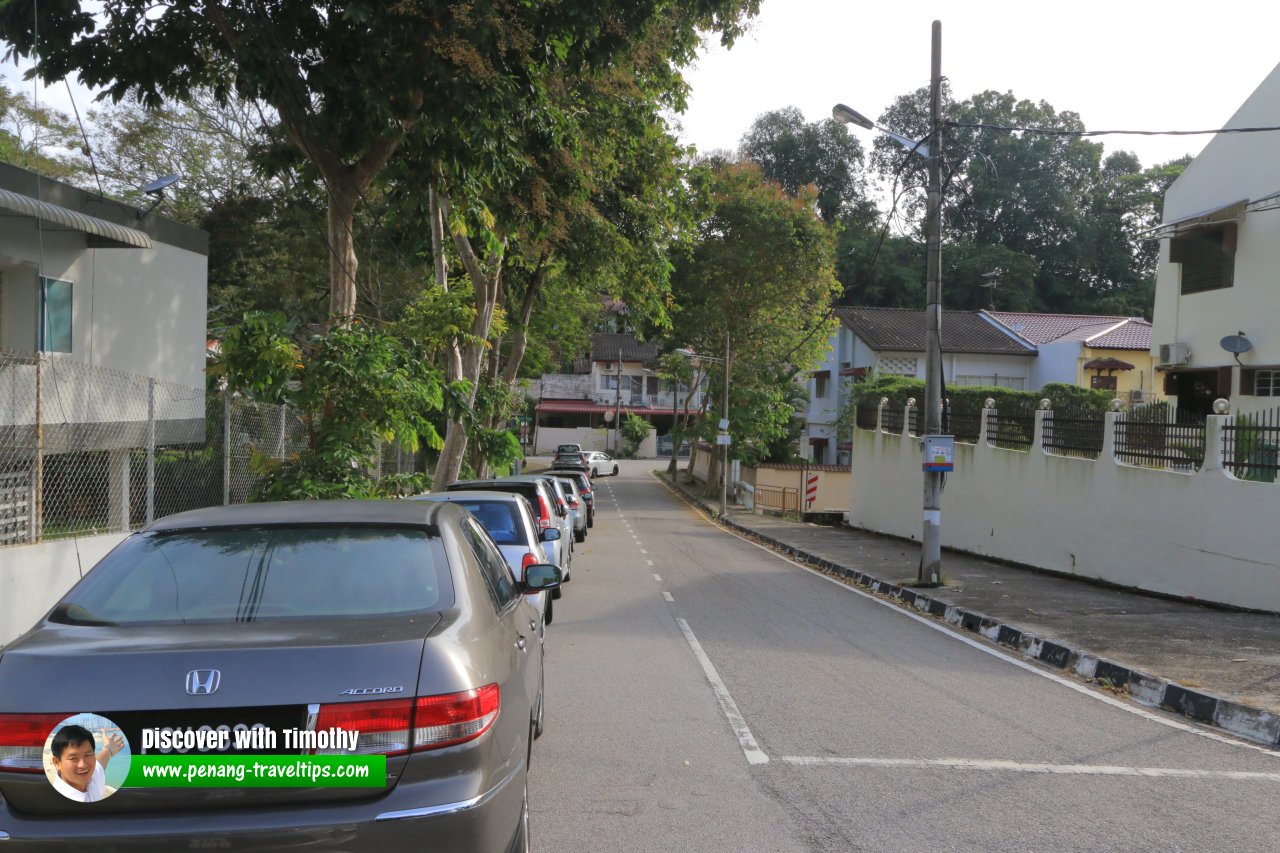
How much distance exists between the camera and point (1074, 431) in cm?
1794

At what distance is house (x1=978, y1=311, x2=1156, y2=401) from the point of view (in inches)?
1772

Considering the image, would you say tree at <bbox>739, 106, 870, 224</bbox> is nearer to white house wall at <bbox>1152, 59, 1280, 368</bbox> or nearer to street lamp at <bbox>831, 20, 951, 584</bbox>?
white house wall at <bbox>1152, 59, 1280, 368</bbox>

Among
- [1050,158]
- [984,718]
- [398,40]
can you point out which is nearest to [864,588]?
[984,718]

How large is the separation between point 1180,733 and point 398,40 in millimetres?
10187

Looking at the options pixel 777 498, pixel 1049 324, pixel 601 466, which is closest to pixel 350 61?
pixel 777 498

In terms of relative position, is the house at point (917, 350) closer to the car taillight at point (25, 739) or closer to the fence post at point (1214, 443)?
the fence post at point (1214, 443)

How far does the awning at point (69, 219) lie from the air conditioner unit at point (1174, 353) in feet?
64.6

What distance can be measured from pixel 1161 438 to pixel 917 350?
118 feet

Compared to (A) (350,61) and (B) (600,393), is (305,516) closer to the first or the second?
(A) (350,61)

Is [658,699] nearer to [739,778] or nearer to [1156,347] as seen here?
[739,778]

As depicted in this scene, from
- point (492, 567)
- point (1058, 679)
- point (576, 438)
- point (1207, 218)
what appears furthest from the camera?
point (576, 438)

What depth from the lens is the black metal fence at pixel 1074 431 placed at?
17.2 meters

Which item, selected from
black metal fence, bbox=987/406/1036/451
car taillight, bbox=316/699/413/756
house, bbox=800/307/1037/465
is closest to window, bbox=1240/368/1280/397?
black metal fence, bbox=987/406/1036/451

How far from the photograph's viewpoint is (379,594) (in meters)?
4.15
